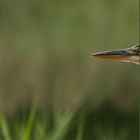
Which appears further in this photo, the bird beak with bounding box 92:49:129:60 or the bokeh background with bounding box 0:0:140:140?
the bokeh background with bounding box 0:0:140:140

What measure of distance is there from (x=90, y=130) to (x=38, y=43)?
6.10 feet

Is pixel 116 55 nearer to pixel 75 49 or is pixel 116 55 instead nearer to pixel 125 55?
pixel 125 55

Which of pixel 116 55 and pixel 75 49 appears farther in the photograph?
pixel 75 49

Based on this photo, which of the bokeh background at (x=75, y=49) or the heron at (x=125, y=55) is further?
the bokeh background at (x=75, y=49)

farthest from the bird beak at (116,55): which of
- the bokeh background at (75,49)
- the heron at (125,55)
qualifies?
the bokeh background at (75,49)

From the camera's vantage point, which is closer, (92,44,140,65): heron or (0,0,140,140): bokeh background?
(92,44,140,65): heron

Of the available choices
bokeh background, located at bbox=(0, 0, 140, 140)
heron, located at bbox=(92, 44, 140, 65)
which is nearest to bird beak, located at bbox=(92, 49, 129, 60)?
heron, located at bbox=(92, 44, 140, 65)

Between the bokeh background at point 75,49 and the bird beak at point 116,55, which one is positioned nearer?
the bird beak at point 116,55

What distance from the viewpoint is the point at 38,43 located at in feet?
36.0

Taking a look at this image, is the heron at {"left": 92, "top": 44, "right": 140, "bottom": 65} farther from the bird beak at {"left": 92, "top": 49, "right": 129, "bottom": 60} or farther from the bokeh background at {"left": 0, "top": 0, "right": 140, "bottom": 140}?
the bokeh background at {"left": 0, "top": 0, "right": 140, "bottom": 140}

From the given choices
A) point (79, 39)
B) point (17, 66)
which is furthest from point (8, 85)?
point (79, 39)

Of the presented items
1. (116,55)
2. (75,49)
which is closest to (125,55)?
(116,55)

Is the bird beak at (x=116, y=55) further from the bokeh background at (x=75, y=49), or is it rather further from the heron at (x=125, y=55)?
the bokeh background at (x=75, y=49)

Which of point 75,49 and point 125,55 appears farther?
point 75,49
